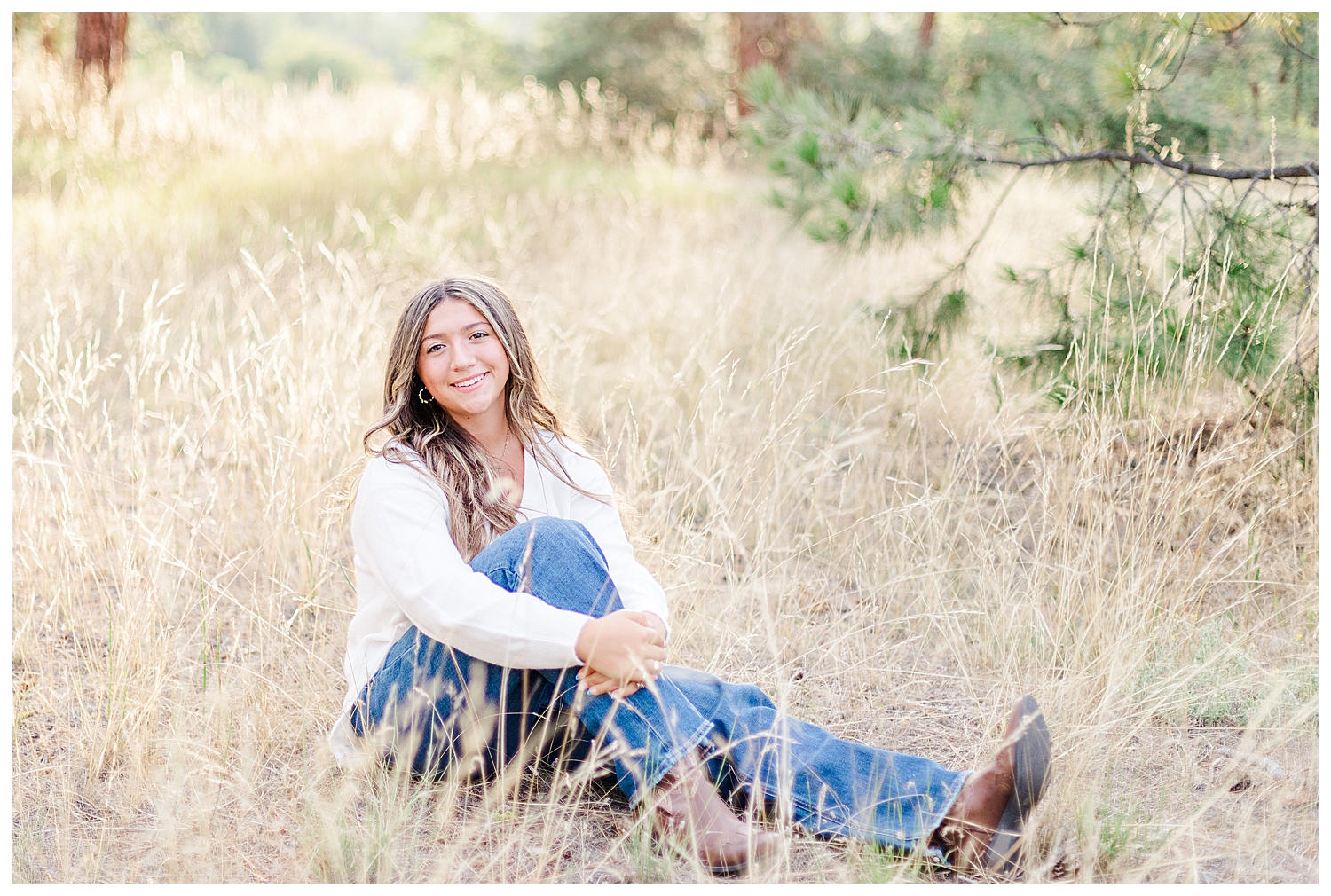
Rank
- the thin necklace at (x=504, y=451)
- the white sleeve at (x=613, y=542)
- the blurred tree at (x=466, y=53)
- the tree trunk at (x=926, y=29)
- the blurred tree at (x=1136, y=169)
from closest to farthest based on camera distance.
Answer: the white sleeve at (x=613, y=542) → the thin necklace at (x=504, y=451) → the blurred tree at (x=1136, y=169) → the tree trunk at (x=926, y=29) → the blurred tree at (x=466, y=53)

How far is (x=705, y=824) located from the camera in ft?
5.14

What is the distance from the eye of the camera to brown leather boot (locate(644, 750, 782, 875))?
1.55 meters

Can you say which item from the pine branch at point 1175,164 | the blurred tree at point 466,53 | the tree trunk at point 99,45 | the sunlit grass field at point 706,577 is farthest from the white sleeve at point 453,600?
the blurred tree at point 466,53

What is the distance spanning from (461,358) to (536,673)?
1.93ft

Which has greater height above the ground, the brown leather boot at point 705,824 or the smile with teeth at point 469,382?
the smile with teeth at point 469,382

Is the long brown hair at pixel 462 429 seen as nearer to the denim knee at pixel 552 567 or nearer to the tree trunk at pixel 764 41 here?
the denim knee at pixel 552 567

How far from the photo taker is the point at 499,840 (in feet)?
5.60

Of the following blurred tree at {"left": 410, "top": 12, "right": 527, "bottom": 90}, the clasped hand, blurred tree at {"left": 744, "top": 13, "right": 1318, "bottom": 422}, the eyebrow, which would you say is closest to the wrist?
the clasped hand

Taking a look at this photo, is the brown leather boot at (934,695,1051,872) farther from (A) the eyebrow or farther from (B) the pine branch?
(B) the pine branch

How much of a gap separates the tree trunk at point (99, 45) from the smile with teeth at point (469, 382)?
21.2 ft

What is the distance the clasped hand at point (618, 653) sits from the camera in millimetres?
1555
